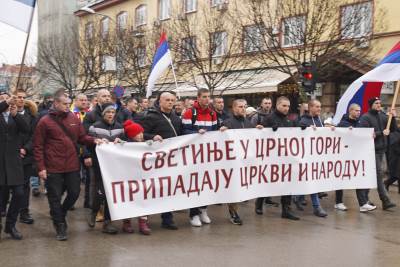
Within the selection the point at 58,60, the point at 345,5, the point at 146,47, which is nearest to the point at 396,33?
the point at 345,5

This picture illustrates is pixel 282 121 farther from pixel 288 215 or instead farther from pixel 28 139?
pixel 28 139

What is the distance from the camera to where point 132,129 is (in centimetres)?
723

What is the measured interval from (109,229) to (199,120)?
6.39ft

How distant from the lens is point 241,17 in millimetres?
23281

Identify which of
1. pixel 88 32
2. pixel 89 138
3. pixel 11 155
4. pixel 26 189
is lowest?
pixel 26 189

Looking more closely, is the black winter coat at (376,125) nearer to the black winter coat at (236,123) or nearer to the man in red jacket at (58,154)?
the black winter coat at (236,123)

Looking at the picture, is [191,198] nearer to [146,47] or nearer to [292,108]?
[292,108]

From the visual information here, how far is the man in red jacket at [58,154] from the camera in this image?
21.7 ft

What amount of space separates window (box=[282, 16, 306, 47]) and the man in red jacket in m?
13.9

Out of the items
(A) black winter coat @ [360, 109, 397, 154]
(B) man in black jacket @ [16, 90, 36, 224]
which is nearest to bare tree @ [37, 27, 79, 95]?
(B) man in black jacket @ [16, 90, 36, 224]

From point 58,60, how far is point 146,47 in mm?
9266

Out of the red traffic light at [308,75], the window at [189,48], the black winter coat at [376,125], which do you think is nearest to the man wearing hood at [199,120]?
the black winter coat at [376,125]

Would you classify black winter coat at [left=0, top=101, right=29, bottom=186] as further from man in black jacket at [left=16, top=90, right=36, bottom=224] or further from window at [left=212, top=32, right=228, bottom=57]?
window at [left=212, top=32, right=228, bottom=57]

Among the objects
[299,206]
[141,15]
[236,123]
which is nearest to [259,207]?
[299,206]
